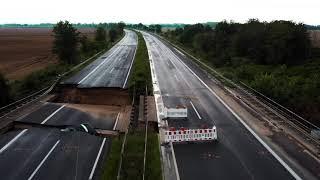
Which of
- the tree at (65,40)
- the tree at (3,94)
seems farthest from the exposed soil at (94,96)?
the tree at (65,40)

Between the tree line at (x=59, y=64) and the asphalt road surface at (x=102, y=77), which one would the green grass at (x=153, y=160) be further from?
the asphalt road surface at (x=102, y=77)

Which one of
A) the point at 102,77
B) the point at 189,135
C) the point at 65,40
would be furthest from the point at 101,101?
the point at 65,40

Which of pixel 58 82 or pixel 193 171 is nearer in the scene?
pixel 193 171

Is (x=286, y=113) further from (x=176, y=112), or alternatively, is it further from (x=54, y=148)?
(x=54, y=148)

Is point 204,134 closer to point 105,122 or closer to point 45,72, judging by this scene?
point 105,122

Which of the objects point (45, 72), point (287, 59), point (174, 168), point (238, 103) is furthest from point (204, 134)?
point (287, 59)

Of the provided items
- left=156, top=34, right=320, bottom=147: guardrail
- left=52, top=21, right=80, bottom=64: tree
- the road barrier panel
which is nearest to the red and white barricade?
the road barrier panel

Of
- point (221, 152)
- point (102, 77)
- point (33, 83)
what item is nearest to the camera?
point (221, 152)
